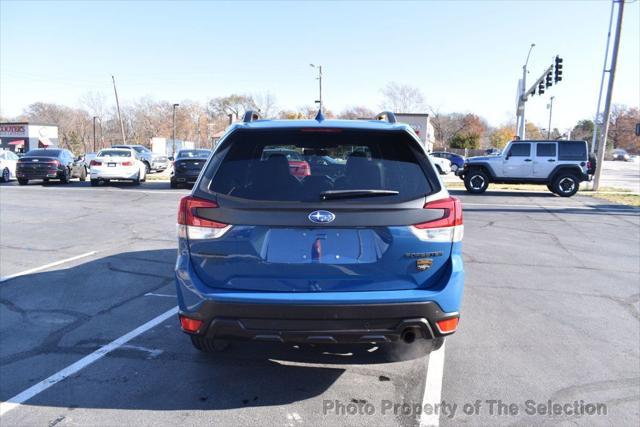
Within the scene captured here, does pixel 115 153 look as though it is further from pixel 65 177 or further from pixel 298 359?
pixel 298 359

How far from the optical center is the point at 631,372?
381 centimetres

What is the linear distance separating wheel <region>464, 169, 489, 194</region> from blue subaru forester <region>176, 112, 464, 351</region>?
1762cm

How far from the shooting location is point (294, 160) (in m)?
3.38

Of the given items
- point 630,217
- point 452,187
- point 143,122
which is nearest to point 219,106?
point 143,122

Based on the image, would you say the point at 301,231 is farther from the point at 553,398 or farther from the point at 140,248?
the point at 140,248

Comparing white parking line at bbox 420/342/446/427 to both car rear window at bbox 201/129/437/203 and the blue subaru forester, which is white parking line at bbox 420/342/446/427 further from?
car rear window at bbox 201/129/437/203

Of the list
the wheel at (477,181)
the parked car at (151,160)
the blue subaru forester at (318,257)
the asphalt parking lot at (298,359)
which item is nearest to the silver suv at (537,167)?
the wheel at (477,181)

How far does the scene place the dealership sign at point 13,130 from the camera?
199 ft

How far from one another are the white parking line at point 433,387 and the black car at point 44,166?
71.1 feet

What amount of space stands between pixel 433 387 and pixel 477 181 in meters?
17.5

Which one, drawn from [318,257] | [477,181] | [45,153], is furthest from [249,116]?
[45,153]

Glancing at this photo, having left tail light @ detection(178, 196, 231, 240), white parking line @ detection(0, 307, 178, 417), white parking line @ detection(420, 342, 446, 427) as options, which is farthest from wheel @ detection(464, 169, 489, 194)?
left tail light @ detection(178, 196, 231, 240)

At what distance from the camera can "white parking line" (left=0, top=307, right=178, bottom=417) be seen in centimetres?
326

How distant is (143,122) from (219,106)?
18893mm
